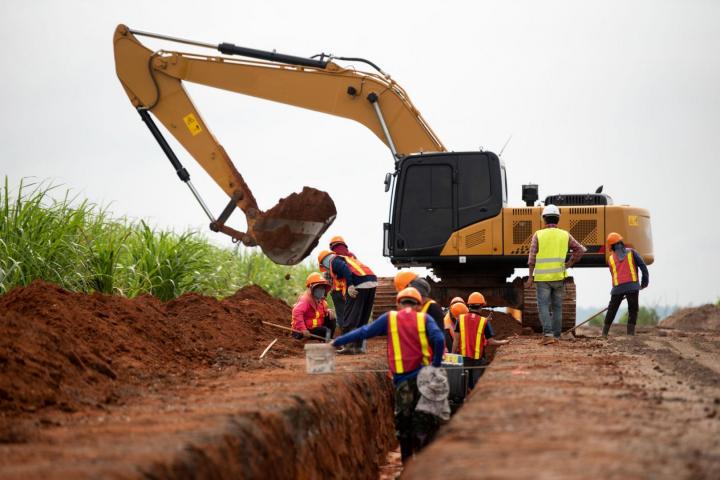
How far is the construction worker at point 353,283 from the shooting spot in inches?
552

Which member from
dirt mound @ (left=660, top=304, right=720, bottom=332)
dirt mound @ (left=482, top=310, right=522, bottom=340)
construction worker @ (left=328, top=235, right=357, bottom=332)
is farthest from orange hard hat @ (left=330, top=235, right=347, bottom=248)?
dirt mound @ (left=660, top=304, right=720, bottom=332)

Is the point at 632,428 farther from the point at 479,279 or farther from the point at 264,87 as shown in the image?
the point at 264,87

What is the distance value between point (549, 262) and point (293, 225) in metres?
4.86

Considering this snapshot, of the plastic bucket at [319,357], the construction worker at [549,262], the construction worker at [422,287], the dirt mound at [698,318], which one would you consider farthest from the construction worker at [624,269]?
the dirt mound at [698,318]

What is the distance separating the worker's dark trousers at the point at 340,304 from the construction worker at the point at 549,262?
281 cm

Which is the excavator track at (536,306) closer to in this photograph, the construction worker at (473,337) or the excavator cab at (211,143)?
the excavator cab at (211,143)

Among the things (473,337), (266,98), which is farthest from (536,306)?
(266,98)

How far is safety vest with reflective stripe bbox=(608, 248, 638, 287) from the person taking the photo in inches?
662

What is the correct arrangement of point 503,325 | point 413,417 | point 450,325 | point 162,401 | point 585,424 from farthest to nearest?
Answer: point 503,325 → point 450,325 → point 413,417 → point 162,401 → point 585,424

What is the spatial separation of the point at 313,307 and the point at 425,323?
6.19 metres

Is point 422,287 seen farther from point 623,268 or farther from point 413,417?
point 623,268

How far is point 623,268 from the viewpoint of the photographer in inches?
665

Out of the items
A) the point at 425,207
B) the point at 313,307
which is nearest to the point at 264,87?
the point at 425,207

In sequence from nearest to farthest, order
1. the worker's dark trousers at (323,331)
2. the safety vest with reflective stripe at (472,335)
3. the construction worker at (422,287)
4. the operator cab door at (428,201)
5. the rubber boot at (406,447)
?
the rubber boot at (406,447) → the construction worker at (422,287) → the safety vest with reflective stripe at (472,335) → the worker's dark trousers at (323,331) → the operator cab door at (428,201)
